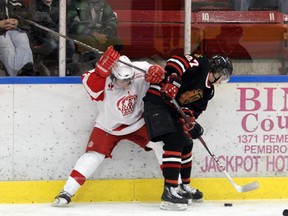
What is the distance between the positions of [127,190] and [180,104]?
25.8 inches

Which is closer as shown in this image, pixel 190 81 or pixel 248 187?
pixel 190 81

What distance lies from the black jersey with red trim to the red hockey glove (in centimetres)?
6

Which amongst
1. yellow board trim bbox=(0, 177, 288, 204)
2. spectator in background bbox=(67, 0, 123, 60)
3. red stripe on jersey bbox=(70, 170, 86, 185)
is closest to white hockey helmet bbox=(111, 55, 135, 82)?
spectator in background bbox=(67, 0, 123, 60)

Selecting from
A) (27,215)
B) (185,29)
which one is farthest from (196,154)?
(27,215)

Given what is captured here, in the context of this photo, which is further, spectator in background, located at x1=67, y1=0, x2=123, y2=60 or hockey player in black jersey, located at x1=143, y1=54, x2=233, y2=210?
spectator in background, located at x1=67, y1=0, x2=123, y2=60

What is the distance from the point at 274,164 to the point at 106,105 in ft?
3.86

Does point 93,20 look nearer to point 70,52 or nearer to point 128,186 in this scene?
point 70,52

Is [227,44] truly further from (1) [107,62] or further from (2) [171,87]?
(1) [107,62]

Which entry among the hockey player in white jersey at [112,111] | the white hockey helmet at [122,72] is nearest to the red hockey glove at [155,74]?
the hockey player in white jersey at [112,111]

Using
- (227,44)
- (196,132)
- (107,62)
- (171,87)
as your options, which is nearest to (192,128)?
(196,132)

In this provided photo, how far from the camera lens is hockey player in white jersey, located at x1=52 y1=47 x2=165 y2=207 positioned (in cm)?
542

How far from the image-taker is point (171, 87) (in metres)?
5.33

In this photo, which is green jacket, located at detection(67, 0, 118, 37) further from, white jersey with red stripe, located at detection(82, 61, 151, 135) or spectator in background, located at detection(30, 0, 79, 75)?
white jersey with red stripe, located at detection(82, 61, 151, 135)

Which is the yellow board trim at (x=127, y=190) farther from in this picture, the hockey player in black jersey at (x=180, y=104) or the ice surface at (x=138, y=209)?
the hockey player in black jersey at (x=180, y=104)
